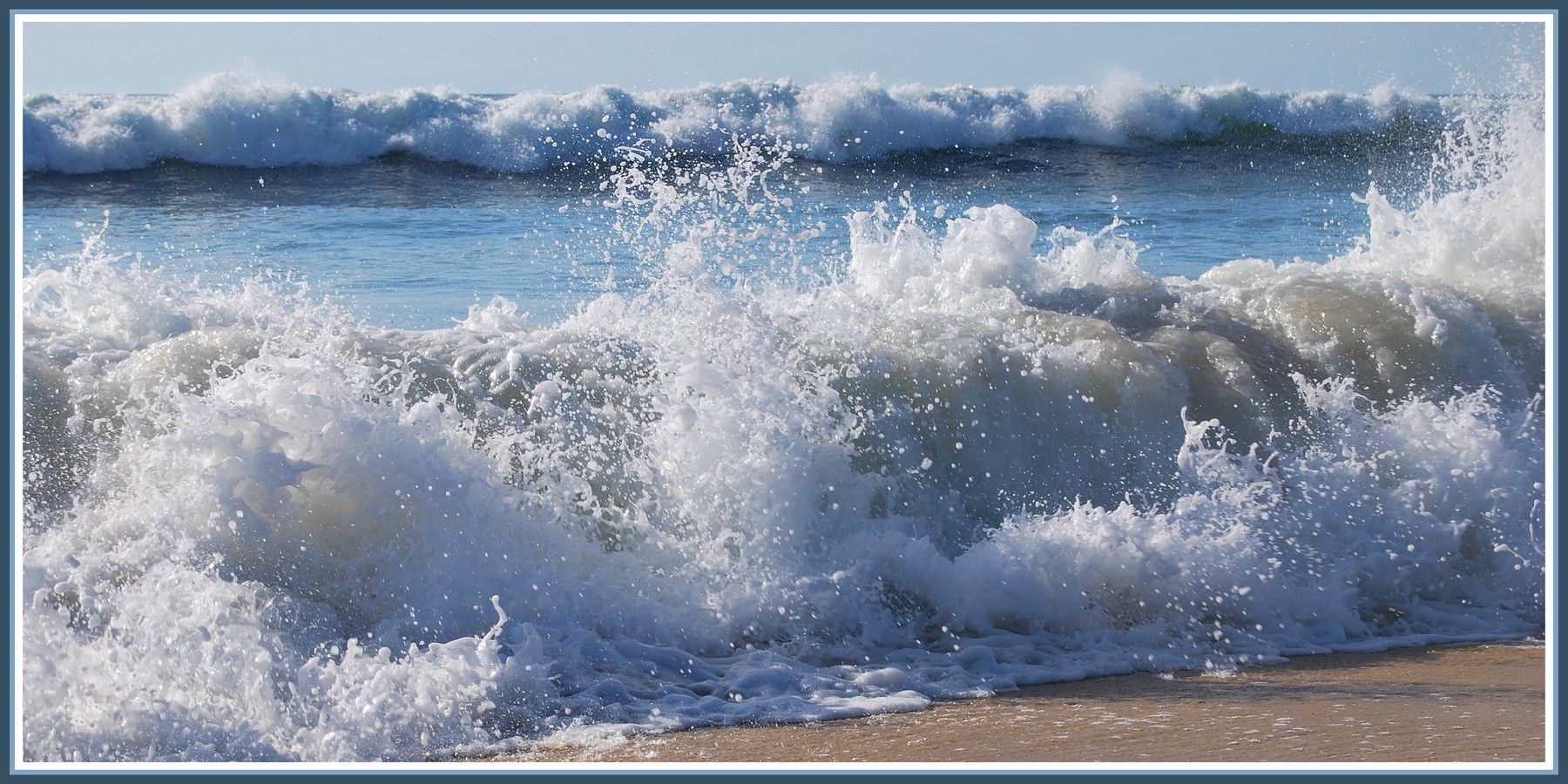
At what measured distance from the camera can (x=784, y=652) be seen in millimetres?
3498

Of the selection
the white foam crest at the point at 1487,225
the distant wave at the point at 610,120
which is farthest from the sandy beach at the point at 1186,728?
the distant wave at the point at 610,120

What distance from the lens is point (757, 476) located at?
3939 mm

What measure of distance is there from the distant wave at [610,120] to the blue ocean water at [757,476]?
8.60 ft

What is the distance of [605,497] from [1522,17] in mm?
2937

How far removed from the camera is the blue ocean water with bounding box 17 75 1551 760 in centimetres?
316

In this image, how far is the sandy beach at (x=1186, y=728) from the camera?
9.15 ft

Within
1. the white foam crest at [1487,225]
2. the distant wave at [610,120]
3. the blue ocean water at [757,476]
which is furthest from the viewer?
the distant wave at [610,120]

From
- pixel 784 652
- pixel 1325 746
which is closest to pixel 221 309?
pixel 784 652

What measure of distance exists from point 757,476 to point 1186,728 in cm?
156

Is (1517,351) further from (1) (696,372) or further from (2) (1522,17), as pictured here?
(1) (696,372)

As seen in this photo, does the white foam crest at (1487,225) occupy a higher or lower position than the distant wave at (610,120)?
lower

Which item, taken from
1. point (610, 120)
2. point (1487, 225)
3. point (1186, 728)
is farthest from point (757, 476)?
point (610, 120)

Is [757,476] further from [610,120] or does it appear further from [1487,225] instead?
[610,120]

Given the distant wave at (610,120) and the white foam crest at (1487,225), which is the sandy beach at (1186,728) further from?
the distant wave at (610,120)
